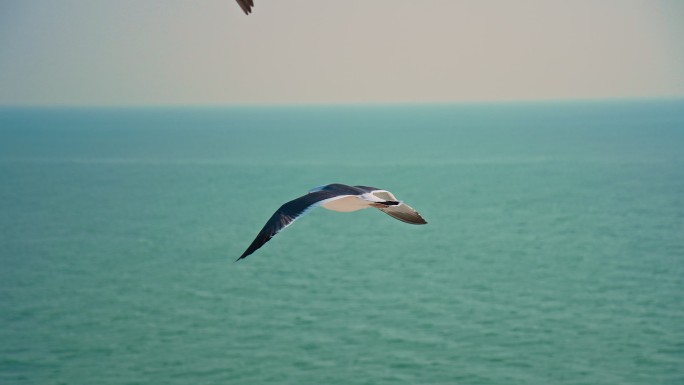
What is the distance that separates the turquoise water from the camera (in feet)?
146

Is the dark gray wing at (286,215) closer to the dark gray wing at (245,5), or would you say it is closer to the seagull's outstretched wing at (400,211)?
the seagull's outstretched wing at (400,211)

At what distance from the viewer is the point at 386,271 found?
6350cm

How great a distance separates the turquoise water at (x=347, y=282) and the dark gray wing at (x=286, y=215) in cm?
3372

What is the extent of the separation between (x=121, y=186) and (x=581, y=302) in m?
67.2

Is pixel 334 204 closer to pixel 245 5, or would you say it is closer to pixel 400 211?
pixel 400 211

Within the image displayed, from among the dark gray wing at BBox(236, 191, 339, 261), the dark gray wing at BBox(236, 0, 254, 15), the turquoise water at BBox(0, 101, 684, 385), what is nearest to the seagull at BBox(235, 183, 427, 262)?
the dark gray wing at BBox(236, 191, 339, 261)

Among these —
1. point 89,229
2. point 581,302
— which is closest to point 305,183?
point 89,229

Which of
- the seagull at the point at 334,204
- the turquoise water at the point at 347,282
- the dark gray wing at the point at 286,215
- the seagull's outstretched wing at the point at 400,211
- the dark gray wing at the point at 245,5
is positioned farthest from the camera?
the turquoise water at the point at 347,282

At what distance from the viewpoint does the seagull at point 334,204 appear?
743 centimetres

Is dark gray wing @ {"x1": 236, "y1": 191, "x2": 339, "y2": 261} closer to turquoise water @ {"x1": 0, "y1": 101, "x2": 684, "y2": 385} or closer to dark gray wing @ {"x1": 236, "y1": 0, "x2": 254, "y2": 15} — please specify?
dark gray wing @ {"x1": 236, "y1": 0, "x2": 254, "y2": 15}

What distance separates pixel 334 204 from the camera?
28.8ft

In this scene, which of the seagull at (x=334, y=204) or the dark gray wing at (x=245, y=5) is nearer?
the dark gray wing at (x=245, y=5)

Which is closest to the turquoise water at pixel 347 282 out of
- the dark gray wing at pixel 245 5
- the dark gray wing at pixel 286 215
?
the dark gray wing at pixel 286 215

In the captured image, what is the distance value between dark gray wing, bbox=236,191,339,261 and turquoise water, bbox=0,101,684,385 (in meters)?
33.7
